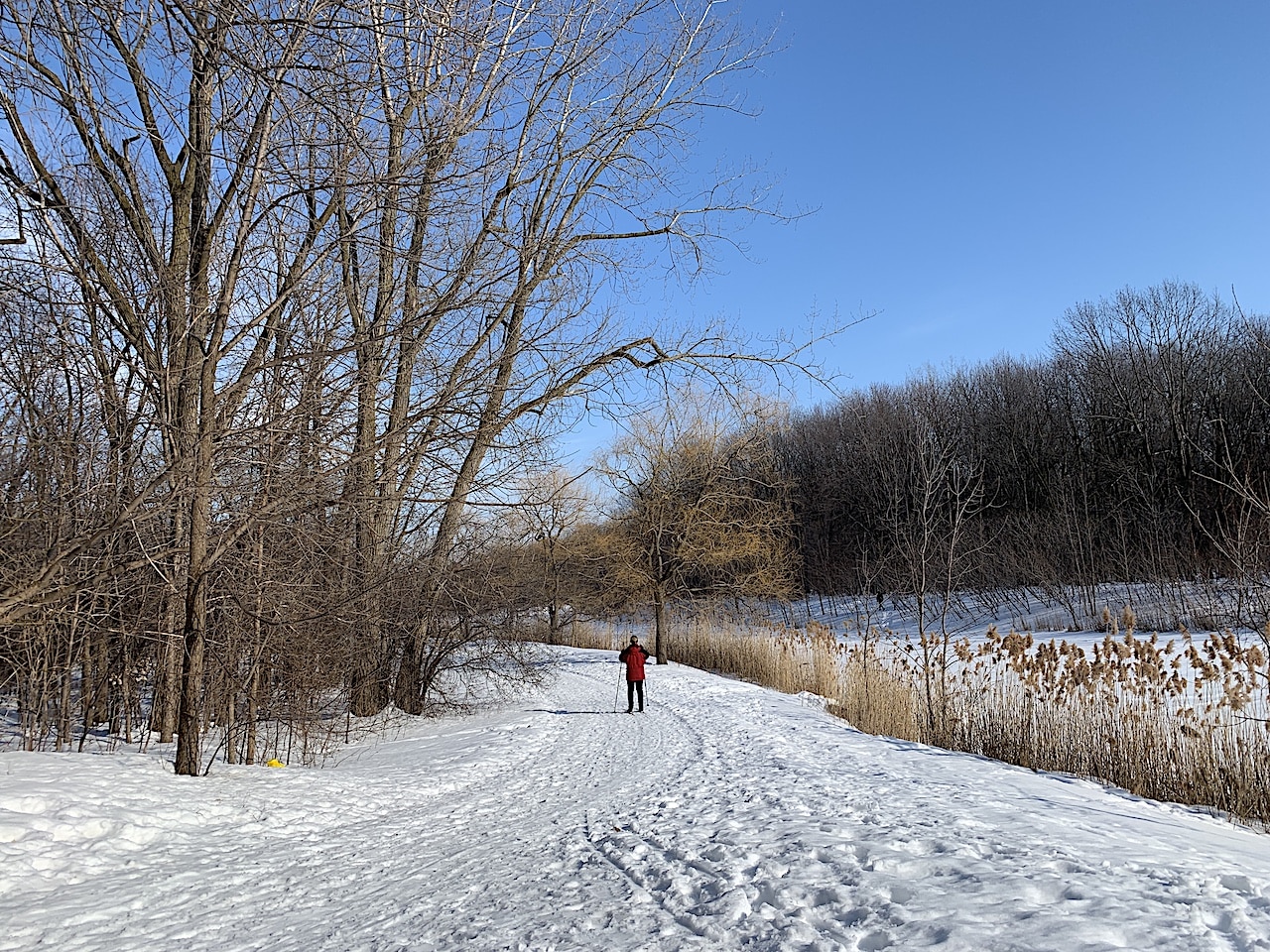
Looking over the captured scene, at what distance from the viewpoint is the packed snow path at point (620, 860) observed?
12.6ft

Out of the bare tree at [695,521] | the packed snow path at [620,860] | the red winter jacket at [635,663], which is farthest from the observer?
the bare tree at [695,521]

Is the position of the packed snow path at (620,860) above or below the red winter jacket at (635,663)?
below

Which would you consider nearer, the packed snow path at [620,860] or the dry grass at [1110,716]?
the packed snow path at [620,860]

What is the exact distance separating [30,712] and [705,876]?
720 cm

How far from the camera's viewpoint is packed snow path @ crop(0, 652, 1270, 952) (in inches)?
151

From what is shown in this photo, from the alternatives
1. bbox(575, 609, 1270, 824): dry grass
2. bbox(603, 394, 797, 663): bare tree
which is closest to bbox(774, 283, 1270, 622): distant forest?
bbox(603, 394, 797, 663): bare tree

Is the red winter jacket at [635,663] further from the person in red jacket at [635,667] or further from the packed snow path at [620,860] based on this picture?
the packed snow path at [620,860]

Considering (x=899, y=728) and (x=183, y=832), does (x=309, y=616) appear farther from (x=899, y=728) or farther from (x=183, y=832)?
(x=899, y=728)

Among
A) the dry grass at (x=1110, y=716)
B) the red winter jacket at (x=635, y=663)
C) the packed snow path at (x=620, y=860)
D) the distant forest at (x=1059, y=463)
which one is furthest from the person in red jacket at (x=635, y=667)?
the distant forest at (x=1059, y=463)

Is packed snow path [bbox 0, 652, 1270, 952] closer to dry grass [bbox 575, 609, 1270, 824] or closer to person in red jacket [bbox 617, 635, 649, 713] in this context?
dry grass [bbox 575, 609, 1270, 824]

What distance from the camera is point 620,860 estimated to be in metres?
5.29

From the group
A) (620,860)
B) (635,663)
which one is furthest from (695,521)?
(620,860)

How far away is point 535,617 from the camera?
1700 centimetres

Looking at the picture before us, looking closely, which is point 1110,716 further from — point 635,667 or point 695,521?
point 695,521
